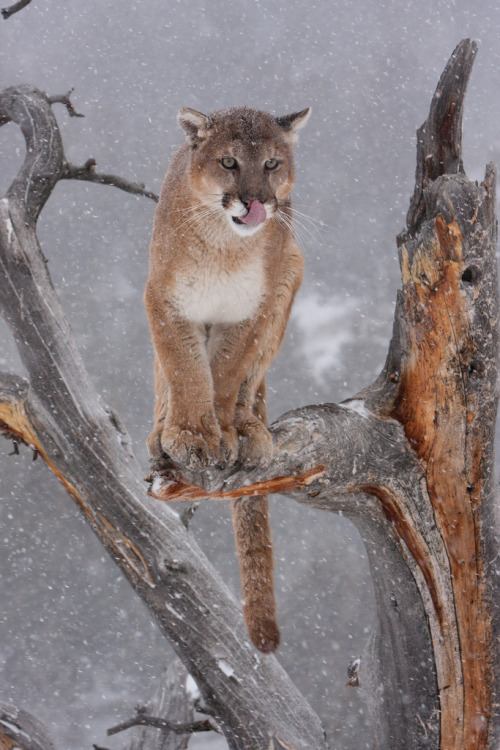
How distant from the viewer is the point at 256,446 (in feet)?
7.34

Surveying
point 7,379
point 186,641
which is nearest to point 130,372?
point 7,379

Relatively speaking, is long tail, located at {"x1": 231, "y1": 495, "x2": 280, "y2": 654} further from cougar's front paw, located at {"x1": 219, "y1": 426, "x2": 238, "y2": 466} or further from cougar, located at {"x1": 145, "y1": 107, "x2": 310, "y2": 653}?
cougar's front paw, located at {"x1": 219, "y1": 426, "x2": 238, "y2": 466}

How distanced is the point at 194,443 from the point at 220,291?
1.84ft

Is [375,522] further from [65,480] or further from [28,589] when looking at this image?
[28,589]

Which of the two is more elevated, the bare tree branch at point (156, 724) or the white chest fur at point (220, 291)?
the white chest fur at point (220, 291)

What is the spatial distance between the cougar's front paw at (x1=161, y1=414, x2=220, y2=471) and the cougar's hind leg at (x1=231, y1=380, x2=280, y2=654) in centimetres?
48

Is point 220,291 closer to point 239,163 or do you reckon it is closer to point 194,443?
point 239,163

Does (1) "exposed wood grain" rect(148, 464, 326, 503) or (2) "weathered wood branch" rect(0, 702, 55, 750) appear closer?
(1) "exposed wood grain" rect(148, 464, 326, 503)

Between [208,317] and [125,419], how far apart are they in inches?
206

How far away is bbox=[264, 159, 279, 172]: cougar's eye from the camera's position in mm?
2346

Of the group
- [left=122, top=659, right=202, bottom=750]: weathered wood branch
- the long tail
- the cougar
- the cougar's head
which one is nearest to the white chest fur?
the cougar

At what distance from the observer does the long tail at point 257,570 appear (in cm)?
257

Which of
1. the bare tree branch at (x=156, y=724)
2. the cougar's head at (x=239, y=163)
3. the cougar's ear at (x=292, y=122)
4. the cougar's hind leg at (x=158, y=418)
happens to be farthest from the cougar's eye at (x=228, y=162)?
the bare tree branch at (x=156, y=724)

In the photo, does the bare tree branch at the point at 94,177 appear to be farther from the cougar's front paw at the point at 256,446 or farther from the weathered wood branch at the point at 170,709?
the weathered wood branch at the point at 170,709
